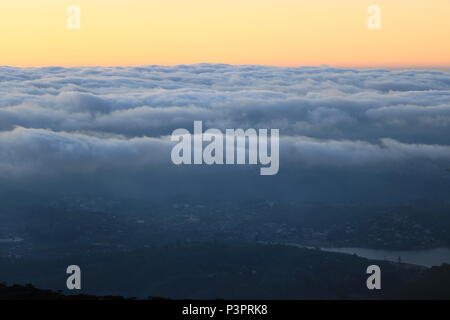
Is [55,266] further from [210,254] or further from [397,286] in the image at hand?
[397,286]
